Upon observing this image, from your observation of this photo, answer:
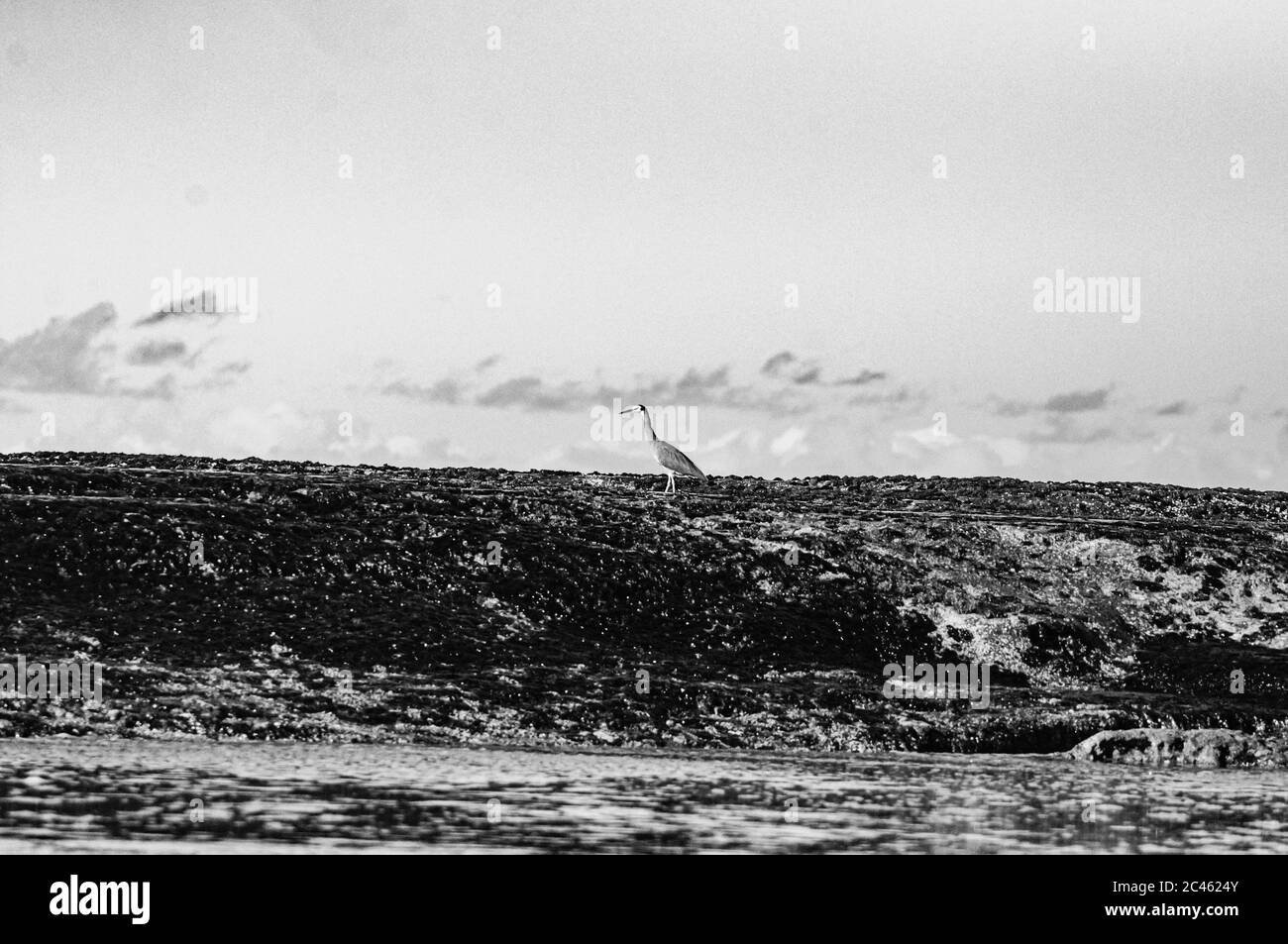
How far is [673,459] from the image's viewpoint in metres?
76.9

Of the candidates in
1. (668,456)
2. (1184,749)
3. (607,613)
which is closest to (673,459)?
(668,456)

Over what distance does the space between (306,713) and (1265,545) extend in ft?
163

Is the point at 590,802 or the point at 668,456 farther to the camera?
the point at 668,456

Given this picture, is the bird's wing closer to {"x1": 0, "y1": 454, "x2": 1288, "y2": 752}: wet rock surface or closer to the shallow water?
{"x1": 0, "y1": 454, "x2": 1288, "y2": 752}: wet rock surface

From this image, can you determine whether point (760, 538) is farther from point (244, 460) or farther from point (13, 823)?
point (13, 823)

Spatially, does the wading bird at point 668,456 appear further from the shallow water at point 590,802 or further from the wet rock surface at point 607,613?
the shallow water at point 590,802

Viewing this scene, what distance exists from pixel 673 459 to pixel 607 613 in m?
18.7

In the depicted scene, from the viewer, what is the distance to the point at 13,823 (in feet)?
85.8

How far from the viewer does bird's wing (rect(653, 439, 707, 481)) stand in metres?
76.2

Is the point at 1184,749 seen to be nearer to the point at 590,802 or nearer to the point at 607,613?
the point at 590,802

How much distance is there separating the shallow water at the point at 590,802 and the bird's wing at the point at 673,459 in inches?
1353

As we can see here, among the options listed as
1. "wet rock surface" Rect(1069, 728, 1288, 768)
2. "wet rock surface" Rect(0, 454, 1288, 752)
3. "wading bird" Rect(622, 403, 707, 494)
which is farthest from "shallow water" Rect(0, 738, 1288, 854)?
"wading bird" Rect(622, 403, 707, 494)
